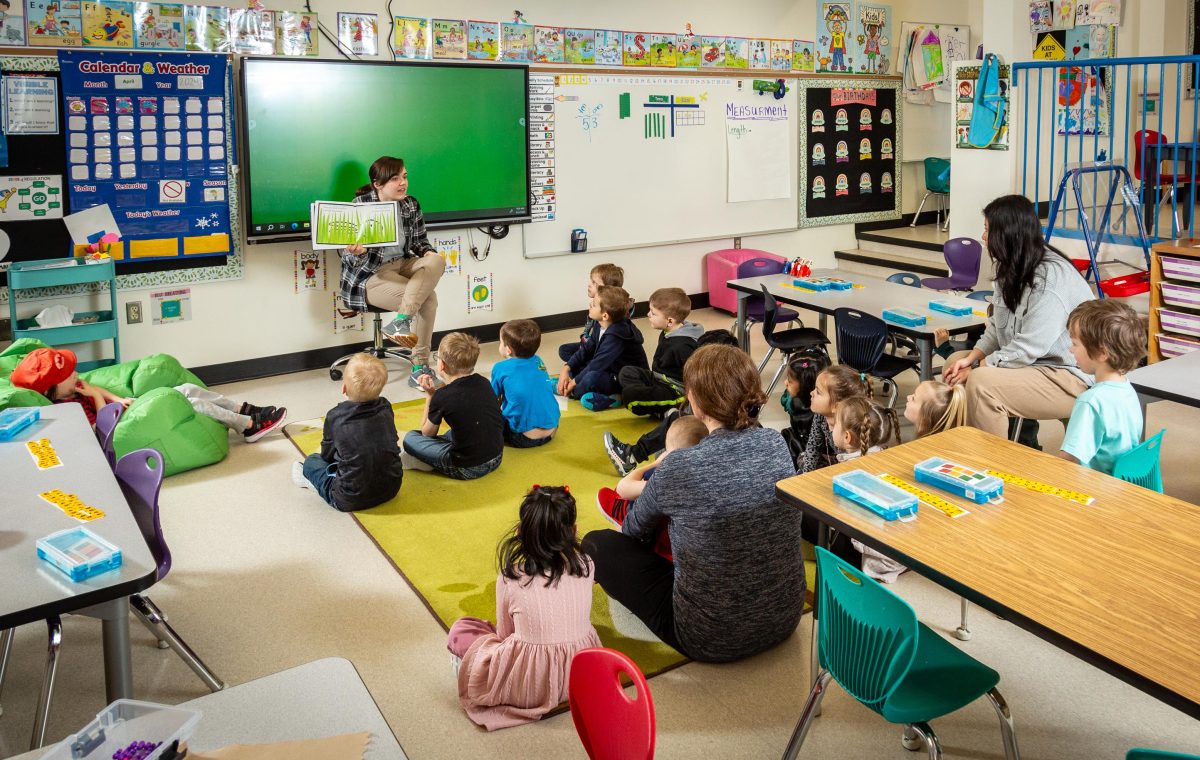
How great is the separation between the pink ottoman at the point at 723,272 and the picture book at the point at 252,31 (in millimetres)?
3467

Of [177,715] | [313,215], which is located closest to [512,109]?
[313,215]

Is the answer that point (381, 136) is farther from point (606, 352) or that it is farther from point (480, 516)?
point (480, 516)

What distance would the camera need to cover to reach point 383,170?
235 inches

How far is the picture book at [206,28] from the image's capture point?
561cm

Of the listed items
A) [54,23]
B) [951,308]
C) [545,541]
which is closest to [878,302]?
[951,308]

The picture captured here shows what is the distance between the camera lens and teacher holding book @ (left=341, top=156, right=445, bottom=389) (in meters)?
6.01

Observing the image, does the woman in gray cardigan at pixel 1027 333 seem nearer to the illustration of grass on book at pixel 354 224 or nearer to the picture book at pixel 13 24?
the illustration of grass on book at pixel 354 224

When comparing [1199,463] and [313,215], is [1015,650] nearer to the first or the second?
[1199,463]

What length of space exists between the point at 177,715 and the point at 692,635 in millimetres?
1674

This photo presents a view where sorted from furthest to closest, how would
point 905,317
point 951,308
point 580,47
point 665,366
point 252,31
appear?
point 580,47 → point 252,31 → point 665,366 → point 951,308 → point 905,317

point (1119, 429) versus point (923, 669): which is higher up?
point (1119, 429)

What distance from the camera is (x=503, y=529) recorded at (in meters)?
3.93

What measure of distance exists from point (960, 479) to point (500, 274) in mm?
4813

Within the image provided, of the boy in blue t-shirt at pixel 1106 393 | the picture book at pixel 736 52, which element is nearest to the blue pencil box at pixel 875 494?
the boy in blue t-shirt at pixel 1106 393
